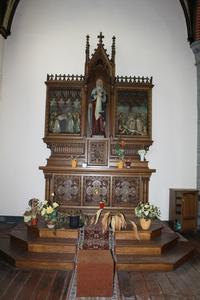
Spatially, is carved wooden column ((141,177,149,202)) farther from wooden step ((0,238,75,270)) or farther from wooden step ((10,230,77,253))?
wooden step ((0,238,75,270))

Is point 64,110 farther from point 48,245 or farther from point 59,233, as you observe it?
point 48,245

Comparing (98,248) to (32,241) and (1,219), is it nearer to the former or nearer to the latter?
(32,241)

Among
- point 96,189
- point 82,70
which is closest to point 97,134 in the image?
point 96,189

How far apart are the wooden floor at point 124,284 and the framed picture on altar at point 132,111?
12.8ft

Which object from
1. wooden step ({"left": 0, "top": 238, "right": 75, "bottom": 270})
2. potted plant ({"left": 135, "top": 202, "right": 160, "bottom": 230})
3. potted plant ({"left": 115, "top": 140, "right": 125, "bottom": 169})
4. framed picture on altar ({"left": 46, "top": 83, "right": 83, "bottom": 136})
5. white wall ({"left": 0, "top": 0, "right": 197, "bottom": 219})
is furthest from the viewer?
white wall ({"left": 0, "top": 0, "right": 197, "bottom": 219})

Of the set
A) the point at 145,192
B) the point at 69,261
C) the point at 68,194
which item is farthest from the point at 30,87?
the point at 69,261

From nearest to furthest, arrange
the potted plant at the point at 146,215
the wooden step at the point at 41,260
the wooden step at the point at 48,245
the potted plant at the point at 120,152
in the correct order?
the wooden step at the point at 41,260 → the wooden step at the point at 48,245 → the potted plant at the point at 146,215 → the potted plant at the point at 120,152

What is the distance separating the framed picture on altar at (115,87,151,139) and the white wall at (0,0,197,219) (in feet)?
1.37

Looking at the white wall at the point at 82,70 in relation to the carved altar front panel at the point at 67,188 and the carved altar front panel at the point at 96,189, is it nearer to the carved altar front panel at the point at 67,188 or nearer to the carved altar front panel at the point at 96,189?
the carved altar front panel at the point at 67,188

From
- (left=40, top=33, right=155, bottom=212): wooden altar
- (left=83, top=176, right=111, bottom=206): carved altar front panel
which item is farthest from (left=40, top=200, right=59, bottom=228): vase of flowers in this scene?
(left=83, top=176, right=111, bottom=206): carved altar front panel

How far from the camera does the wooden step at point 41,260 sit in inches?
181

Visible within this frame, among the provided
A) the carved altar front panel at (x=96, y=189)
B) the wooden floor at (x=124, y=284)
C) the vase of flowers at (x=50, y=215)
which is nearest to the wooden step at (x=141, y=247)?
the wooden floor at (x=124, y=284)

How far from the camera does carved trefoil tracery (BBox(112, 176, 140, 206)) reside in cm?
756

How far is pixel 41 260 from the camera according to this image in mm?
4645
